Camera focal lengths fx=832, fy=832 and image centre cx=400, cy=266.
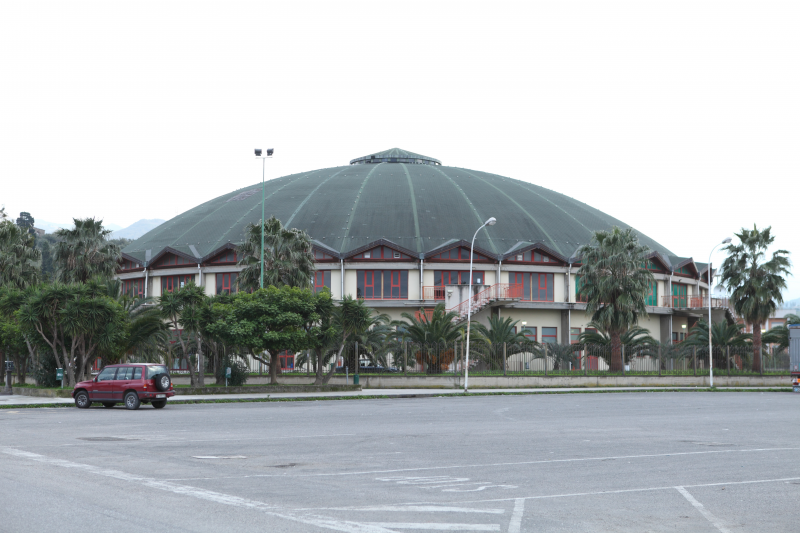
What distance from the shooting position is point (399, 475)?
41.0 feet

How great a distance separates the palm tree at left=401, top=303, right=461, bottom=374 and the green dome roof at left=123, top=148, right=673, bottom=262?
16644 mm

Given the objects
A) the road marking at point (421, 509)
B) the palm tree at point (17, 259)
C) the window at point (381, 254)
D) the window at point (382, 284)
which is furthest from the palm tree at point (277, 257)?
the road marking at point (421, 509)

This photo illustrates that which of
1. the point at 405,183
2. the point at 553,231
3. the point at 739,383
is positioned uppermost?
the point at 405,183

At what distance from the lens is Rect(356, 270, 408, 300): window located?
222 ft

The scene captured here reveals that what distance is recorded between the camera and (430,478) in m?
12.2

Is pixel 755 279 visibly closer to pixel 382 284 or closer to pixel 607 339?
pixel 607 339

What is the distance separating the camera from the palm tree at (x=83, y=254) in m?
56.5

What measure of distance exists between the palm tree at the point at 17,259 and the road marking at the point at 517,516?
4865 cm

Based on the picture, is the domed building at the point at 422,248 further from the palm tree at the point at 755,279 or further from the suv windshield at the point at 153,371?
the suv windshield at the point at 153,371

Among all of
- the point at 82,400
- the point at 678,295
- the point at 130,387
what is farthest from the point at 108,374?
the point at 678,295

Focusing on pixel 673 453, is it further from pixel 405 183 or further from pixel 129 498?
pixel 405 183

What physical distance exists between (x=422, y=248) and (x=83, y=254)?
87.5ft

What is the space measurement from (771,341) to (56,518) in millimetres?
63542

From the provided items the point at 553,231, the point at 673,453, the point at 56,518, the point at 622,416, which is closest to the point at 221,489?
the point at 56,518
